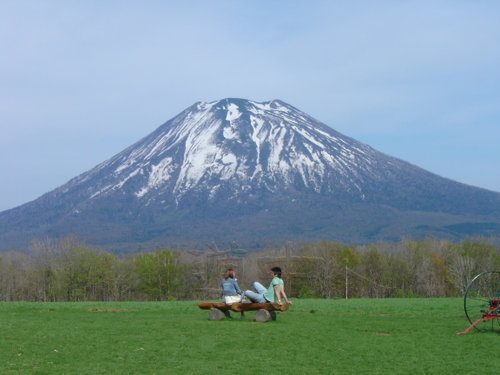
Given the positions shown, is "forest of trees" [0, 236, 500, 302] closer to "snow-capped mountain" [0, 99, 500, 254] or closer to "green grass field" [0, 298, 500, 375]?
"green grass field" [0, 298, 500, 375]

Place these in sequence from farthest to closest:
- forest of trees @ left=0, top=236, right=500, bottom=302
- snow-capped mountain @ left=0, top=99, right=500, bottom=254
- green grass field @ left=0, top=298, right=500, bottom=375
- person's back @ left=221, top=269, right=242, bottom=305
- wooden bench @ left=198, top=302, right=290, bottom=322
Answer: snow-capped mountain @ left=0, top=99, right=500, bottom=254, forest of trees @ left=0, top=236, right=500, bottom=302, person's back @ left=221, top=269, right=242, bottom=305, wooden bench @ left=198, top=302, right=290, bottom=322, green grass field @ left=0, top=298, right=500, bottom=375

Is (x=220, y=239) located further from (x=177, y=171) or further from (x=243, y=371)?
(x=243, y=371)

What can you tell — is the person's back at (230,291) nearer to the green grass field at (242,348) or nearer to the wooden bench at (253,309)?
the wooden bench at (253,309)

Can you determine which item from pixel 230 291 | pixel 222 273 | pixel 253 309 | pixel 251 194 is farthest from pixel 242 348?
pixel 251 194

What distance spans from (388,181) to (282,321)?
162m

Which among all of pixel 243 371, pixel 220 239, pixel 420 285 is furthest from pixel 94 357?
pixel 220 239

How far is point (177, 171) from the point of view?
175 m

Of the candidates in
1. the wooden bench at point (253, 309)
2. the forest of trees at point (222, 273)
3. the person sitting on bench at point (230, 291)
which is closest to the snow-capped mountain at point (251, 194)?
the forest of trees at point (222, 273)

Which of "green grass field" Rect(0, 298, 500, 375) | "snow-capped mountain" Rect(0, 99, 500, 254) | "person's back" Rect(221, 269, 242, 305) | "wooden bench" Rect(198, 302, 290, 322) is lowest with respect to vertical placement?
"green grass field" Rect(0, 298, 500, 375)

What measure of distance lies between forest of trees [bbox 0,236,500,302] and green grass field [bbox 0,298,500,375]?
3952cm

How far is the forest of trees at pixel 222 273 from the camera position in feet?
180

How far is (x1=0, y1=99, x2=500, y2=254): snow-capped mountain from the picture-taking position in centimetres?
14100

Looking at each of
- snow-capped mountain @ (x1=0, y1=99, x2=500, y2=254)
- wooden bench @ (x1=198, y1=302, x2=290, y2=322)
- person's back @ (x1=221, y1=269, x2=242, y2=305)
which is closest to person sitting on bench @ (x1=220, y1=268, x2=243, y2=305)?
person's back @ (x1=221, y1=269, x2=242, y2=305)

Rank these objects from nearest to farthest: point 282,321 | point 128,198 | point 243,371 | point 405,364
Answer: point 243,371
point 405,364
point 282,321
point 128,198
